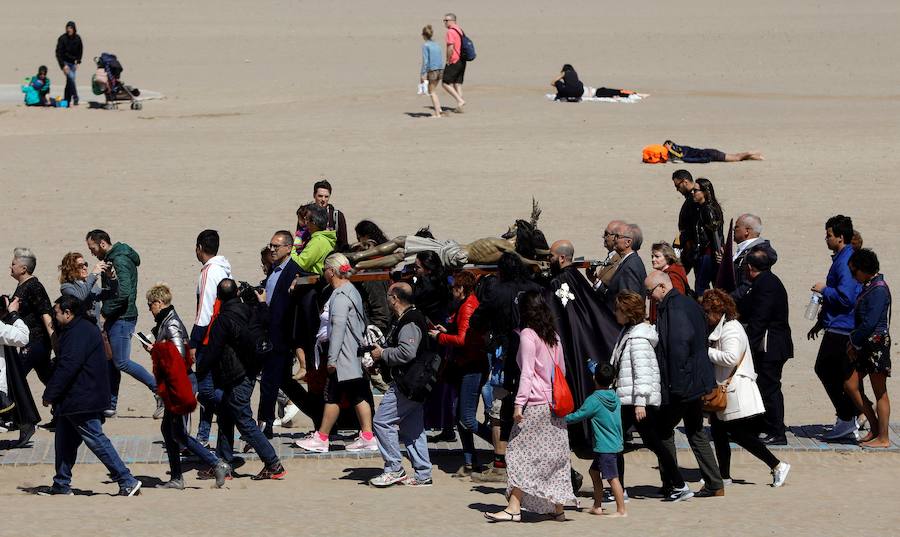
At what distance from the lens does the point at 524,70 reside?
36250 mm

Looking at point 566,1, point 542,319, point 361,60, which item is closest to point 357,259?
point 542,319

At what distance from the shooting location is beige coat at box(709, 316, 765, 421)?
9516mm

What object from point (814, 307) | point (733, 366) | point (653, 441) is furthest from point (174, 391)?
point (814, 307)

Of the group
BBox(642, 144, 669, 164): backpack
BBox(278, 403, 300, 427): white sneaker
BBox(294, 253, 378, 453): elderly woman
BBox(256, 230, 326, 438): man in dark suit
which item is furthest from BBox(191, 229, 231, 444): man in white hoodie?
BBox(642, 144, 669, 164): backpack

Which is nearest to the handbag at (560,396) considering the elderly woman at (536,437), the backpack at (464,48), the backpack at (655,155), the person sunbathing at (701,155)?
the elderly woman at (536,437)

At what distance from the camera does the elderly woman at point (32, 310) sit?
10.7 metres

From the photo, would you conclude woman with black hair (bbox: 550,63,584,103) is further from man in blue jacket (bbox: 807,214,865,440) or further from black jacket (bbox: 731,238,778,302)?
man in blue jacket (bbox: 807,214,865,440)

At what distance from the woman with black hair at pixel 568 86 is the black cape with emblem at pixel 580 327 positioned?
1879 cm

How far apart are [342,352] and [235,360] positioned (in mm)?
851

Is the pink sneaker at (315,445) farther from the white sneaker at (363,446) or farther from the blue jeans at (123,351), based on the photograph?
the blue jeans at (123,351)

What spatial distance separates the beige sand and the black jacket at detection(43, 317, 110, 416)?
2.32 ft

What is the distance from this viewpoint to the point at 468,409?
9.89m

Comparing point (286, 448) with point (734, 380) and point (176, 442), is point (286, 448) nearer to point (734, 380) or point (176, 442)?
point (176, 442)

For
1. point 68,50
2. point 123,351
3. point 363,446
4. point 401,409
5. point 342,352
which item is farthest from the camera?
point 68,50
